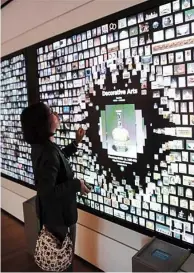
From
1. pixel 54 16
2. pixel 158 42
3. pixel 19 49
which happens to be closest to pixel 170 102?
pixel 158 42

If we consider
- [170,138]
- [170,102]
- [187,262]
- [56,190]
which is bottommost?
[187,262]

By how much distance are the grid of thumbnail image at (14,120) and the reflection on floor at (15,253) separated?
1.83 feet

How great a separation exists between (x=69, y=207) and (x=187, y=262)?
0.73 m

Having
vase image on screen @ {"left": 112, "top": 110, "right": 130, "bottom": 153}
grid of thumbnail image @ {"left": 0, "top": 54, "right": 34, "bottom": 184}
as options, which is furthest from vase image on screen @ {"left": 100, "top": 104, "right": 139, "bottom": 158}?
grid of thumbnail image @ {"left": 0, "top": 54, "right": 34, "bottom": 184}

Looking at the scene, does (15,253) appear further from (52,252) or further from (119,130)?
(119,130)

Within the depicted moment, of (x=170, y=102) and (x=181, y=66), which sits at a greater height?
(x=181, y=66)

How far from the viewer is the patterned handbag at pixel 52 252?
5.41ft

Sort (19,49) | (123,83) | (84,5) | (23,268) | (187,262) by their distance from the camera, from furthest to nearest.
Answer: (19,49) → (23,268) → (84,5) → (123,83) → (187,262)

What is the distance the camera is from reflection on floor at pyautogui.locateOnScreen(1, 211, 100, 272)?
2.39m

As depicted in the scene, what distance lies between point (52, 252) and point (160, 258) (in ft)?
2.01

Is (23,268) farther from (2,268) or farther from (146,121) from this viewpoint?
(146,121)

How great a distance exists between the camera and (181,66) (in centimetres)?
157

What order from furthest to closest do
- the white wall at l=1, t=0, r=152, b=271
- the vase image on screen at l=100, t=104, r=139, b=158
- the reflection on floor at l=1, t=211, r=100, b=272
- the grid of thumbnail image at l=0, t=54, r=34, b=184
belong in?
the grid of thumbnail image at l=0, t=54, r=34, b=184 → the reflection on floor at l=1, t=211, r=100, b=272 → the white wall at l=1, t=0, r=152, b=271 → the vase image on screen at l=100, t=104, r=139, b=158

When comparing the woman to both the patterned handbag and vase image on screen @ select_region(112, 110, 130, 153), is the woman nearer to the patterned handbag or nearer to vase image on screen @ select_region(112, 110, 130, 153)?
the patterned handbag
